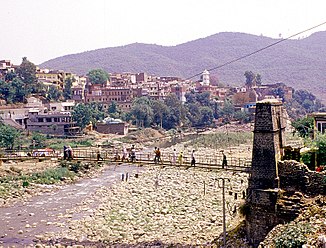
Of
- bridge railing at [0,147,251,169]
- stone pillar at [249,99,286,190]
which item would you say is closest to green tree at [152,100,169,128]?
bridge railing at [0,147,251,169]

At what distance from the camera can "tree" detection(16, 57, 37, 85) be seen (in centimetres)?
7344

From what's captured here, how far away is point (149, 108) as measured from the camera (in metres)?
67.9

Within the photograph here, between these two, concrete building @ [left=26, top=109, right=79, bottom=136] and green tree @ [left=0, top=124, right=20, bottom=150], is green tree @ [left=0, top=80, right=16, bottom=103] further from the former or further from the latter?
green tree @ [left=0, top=124, right=20, bottom=150]

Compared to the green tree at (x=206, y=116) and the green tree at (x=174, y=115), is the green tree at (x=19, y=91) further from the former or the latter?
the green tree at (x=206, y=116)

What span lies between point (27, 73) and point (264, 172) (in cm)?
6482

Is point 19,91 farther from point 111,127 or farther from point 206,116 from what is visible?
point 206,116

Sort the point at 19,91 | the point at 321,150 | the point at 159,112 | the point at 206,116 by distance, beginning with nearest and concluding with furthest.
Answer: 1. the point at 321,150
2. the point at 19,91
3. the point at 159,112
4. the point at 206,116

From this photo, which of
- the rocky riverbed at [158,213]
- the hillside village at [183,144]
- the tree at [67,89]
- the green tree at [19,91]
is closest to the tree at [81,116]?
the hillside village at [183,144]

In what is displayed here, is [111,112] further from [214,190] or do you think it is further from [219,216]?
[219,216]

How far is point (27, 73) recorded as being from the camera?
74250 millimetres

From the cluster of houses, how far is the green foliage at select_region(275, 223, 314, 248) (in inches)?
1858

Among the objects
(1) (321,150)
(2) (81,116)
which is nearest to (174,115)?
(2) (81,116)

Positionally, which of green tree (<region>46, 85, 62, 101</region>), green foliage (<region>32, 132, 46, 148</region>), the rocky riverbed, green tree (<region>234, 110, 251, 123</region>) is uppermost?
green tree (<region>46, 85, 62, 101</region>)

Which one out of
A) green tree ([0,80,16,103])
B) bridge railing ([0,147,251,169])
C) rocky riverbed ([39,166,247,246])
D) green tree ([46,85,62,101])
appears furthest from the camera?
green tree ([46,85,62,101])
